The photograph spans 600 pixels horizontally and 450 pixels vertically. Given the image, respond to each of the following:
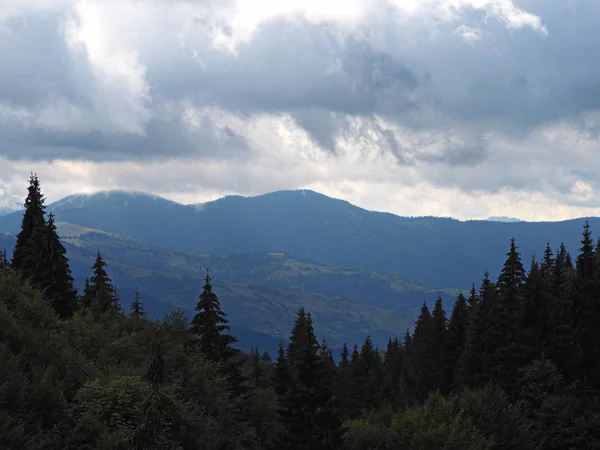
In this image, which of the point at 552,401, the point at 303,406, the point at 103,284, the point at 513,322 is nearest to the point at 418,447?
the point at 303,406

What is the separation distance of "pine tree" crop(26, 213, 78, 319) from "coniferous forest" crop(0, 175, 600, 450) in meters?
0.18

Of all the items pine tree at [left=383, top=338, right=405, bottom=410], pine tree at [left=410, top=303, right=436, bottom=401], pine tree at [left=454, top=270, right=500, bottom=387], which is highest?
pine tree at [left=454, top=270, right=500, bottom=387]

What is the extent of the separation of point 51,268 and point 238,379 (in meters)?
22.0

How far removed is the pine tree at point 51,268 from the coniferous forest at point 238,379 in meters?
0.18

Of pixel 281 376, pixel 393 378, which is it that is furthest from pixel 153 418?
pixel 393 378

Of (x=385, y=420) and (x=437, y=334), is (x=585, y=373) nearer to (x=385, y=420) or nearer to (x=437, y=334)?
(x=385, y=420)

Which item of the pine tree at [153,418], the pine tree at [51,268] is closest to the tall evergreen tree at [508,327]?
the pine tree at [51,268]

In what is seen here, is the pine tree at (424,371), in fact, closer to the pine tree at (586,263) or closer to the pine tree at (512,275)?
the pine tree at (512,275)

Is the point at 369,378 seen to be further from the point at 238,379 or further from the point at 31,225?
the point at 31,225

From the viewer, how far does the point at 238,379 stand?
52375mm

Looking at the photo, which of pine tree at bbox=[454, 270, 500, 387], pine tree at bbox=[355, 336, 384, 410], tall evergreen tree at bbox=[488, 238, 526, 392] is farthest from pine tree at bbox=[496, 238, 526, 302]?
pine tree at bbox=[355, 336, 384, 410]

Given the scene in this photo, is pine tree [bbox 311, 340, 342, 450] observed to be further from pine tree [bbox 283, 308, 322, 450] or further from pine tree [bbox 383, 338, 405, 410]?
pine tree [bbox 383, 338, 405, 410]

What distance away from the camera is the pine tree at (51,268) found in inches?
2212

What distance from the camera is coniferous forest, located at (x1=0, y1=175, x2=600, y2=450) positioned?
74.9 feet
